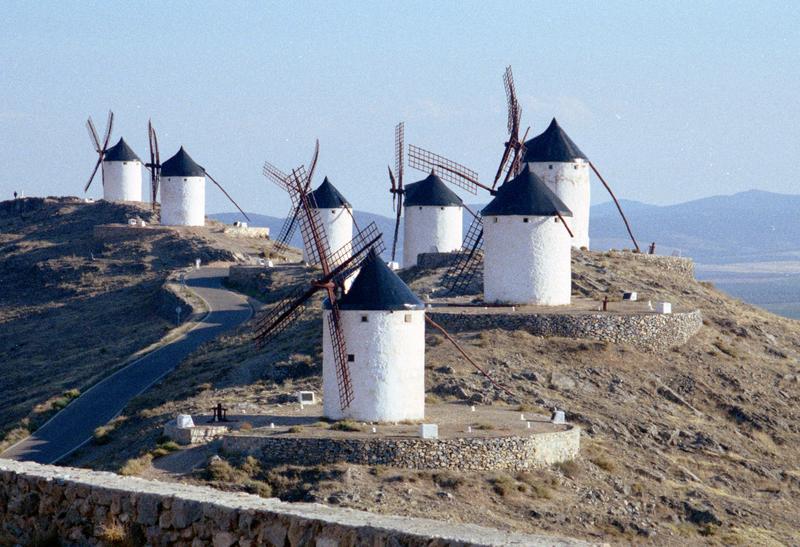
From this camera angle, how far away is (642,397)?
33.8 m

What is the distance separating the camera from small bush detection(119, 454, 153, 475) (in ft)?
79.9

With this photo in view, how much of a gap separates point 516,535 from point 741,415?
84.7 ft

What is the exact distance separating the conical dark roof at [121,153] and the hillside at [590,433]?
1396 inches

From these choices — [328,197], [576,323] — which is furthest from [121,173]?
[576,323]

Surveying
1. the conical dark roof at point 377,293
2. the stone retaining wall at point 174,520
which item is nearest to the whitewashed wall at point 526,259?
the conical dark roof at point 377,293

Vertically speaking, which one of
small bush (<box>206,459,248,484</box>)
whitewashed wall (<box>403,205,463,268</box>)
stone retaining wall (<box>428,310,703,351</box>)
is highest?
whitewashed wall (<box>403,205,463,268</box>)

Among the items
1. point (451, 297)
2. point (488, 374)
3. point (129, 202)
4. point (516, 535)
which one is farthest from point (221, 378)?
point (129, 202)

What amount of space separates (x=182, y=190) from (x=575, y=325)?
115 feet

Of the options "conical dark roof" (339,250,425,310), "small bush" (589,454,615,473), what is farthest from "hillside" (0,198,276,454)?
"small bush" (589,454,615,473)

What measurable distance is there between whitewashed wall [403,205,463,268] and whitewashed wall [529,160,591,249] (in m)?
4.28

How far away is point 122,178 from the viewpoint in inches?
3036

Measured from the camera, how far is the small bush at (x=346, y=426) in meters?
26.6

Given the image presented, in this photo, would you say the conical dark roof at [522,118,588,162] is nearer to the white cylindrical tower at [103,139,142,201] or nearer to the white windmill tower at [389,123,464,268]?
the white windmill tower at [389,123,464,268]

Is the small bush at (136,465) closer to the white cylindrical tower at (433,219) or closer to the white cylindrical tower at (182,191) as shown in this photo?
the white cylindrical tower at (433,219)
